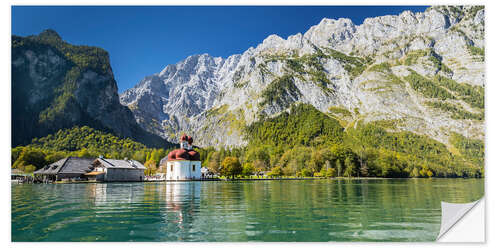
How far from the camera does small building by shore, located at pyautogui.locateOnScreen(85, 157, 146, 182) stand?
5006 cm

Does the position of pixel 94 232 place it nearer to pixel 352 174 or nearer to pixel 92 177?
pixel 92 177

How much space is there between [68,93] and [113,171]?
66654 mm

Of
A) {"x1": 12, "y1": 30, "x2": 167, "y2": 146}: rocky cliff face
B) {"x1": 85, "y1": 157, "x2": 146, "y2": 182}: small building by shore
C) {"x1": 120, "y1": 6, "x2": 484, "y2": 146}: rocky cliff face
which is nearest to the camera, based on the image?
{"x1": 85, "y1": 157, "x2": 146, "y2": 182}: small building by shore

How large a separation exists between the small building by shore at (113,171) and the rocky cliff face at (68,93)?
610 inches

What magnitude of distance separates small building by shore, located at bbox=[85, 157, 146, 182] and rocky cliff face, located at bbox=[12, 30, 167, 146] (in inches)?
610

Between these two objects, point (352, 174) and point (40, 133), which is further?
point (40, 133)

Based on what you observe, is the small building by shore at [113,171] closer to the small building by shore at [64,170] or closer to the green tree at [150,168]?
the small building by shore at [64,170]

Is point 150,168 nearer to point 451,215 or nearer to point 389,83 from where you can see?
point 451,215

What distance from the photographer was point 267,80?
180 m

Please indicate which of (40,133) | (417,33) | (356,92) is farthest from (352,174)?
(417,33)

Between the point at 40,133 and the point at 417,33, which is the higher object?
the point at 417,33

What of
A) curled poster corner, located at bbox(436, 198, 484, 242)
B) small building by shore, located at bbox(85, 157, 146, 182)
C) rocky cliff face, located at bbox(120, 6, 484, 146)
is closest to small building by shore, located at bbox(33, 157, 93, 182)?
small building by shore, located at bbox(85, 157, 146, 182)

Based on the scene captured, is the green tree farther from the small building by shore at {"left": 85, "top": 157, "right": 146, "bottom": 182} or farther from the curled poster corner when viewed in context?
the curled poster corner
